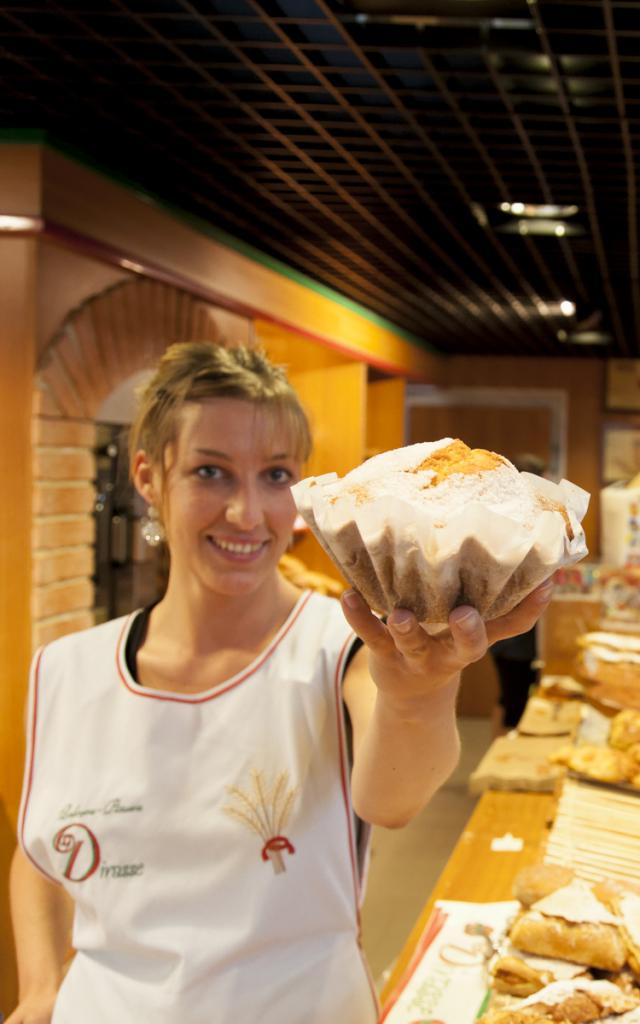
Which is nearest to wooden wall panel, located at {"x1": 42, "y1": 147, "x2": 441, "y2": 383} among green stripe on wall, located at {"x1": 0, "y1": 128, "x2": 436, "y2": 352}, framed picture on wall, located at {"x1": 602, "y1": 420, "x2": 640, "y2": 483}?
green stripe on wall, located at {"x1": 0, "y1": 128, "x2": 436, "y2": 352}

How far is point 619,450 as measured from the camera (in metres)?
8.74

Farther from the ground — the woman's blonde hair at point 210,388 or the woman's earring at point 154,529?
the woman's blonde hair at point 210,388

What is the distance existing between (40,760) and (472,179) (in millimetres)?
2393

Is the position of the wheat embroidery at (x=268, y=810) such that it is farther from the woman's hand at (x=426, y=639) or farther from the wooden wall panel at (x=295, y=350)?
the wooden wall panel at (x=295, y=350)

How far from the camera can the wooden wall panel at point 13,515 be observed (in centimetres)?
294

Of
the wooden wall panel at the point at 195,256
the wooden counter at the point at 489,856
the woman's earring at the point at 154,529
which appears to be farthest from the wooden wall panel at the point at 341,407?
the woman's earring at the point at 154,529

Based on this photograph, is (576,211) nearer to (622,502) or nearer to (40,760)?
(622,502)

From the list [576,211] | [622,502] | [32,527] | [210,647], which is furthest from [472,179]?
[210,647]

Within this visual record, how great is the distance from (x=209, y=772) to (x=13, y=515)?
160 cm

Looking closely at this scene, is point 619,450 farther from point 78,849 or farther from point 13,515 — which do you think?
point 78,849

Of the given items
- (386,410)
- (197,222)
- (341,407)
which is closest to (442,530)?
(197,222)

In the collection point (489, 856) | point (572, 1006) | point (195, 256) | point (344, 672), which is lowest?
point (489, 856)

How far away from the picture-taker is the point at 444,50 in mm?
2246

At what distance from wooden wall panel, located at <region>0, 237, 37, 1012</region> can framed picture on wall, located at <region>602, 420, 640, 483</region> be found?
259 inches
